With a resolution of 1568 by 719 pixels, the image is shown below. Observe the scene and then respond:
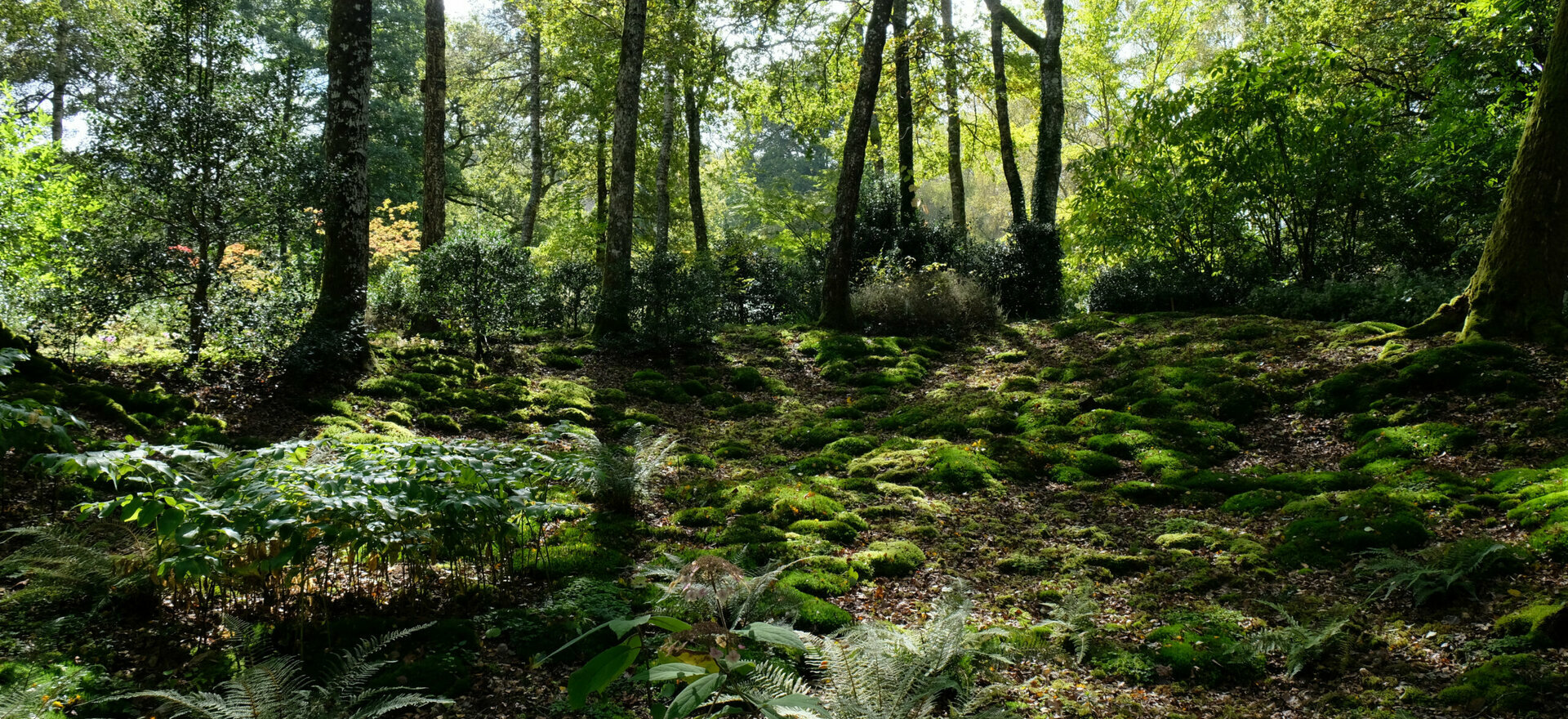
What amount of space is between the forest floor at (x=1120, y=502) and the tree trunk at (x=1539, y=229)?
1.65ft

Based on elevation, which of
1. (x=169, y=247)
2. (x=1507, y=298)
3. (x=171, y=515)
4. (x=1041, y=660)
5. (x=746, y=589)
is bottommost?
(x=1041, y=660)

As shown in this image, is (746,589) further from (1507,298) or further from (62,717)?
(1507,298)

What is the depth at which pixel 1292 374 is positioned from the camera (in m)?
7.80

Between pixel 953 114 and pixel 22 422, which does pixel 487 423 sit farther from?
pixel 953 114

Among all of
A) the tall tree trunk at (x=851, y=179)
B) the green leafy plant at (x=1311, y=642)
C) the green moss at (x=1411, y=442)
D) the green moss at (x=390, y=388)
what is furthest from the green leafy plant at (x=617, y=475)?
the tall tree trunk at (x=851, y=179)

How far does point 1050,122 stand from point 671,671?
15236 millimetres

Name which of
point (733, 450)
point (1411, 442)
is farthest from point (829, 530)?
point (1411, 442)

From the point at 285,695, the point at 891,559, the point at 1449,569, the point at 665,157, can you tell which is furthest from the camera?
the point at 665,157

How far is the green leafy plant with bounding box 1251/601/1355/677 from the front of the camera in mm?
3549

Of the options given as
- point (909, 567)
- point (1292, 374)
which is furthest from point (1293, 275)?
point (909, 567)

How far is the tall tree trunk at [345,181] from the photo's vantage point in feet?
26.0

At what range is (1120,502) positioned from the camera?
6227mm

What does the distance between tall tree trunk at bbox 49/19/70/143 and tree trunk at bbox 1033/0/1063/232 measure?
2609 centimetres

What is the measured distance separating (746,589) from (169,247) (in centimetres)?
720
